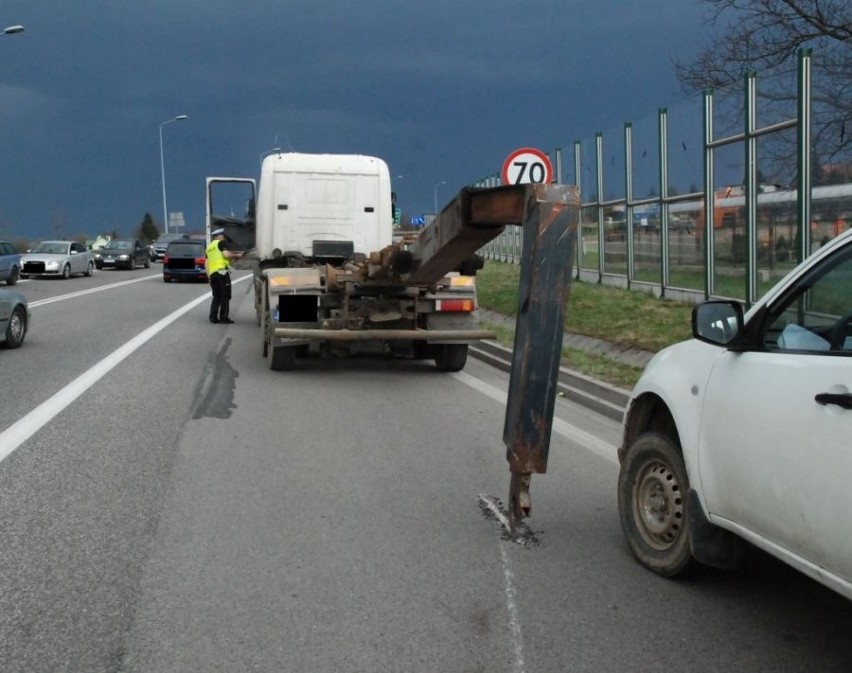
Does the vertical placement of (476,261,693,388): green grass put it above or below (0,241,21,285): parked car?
below

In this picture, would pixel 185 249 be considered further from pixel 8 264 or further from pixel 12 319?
pixel 12 319

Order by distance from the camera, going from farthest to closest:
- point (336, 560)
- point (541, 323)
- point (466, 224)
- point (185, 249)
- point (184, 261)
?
1. point (185, 249)
2. point (184, 261)
3. point (466, 224)
4. point (541, 323)
5. point (336, 560)

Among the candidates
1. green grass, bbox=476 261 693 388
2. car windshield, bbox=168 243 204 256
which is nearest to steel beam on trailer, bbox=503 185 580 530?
green grass, bbox=476 261 693 388

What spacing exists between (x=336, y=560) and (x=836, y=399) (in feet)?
9.02

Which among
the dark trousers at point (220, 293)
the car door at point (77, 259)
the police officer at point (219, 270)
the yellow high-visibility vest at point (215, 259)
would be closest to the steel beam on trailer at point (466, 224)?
the police officer at point (219, 270)

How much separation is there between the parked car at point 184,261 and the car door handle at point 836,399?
33374mm

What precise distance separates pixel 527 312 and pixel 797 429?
202 cm

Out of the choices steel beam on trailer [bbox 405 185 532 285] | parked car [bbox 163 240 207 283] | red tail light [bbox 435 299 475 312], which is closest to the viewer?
steel beam on trailer [bbox 405 185 532 285]

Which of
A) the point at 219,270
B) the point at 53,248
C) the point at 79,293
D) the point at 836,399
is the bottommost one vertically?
the point at 79,293

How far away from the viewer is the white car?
3.42 meters

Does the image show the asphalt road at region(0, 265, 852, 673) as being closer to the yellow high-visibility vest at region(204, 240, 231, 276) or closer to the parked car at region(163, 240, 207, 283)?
the yellow high-visibility vest at region(204, 240, 231, 276)

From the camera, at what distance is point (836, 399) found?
3.35 meters

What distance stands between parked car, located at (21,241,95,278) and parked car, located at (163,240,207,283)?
18.8ft

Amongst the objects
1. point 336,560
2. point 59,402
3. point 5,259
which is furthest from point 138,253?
point 336,560
